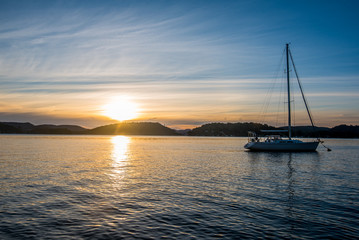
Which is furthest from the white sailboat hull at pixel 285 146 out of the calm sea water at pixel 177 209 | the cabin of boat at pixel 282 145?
the calm sea water at pixel 177 209

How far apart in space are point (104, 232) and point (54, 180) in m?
15.6

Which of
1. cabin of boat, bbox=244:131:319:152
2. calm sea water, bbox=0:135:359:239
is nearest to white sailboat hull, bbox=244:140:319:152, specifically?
cabin of boat, bbox=244:131:319:152

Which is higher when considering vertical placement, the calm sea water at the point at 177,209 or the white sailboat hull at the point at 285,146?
the white sailboat hull at the point at 285,146

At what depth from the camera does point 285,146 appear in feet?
213

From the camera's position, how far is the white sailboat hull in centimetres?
6494

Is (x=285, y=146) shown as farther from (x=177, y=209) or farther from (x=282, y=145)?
(x=177, y=209)

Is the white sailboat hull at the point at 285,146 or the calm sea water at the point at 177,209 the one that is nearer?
the calm sea water at the point at 177,209

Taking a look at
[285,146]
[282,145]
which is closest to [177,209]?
[282,145]

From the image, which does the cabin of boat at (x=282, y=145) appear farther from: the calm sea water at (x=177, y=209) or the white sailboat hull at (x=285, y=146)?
the calm sea water at (x=177, y=209)

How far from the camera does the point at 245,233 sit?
12398mm

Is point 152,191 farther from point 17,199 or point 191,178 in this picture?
point 17,199

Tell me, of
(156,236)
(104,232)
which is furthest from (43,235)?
(156,236)

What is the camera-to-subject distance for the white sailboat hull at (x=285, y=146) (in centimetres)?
6494

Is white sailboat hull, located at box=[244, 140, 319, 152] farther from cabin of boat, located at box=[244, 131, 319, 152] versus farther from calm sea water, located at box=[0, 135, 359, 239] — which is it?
calm sea water, located at box=[0, 135, 359, 239]
